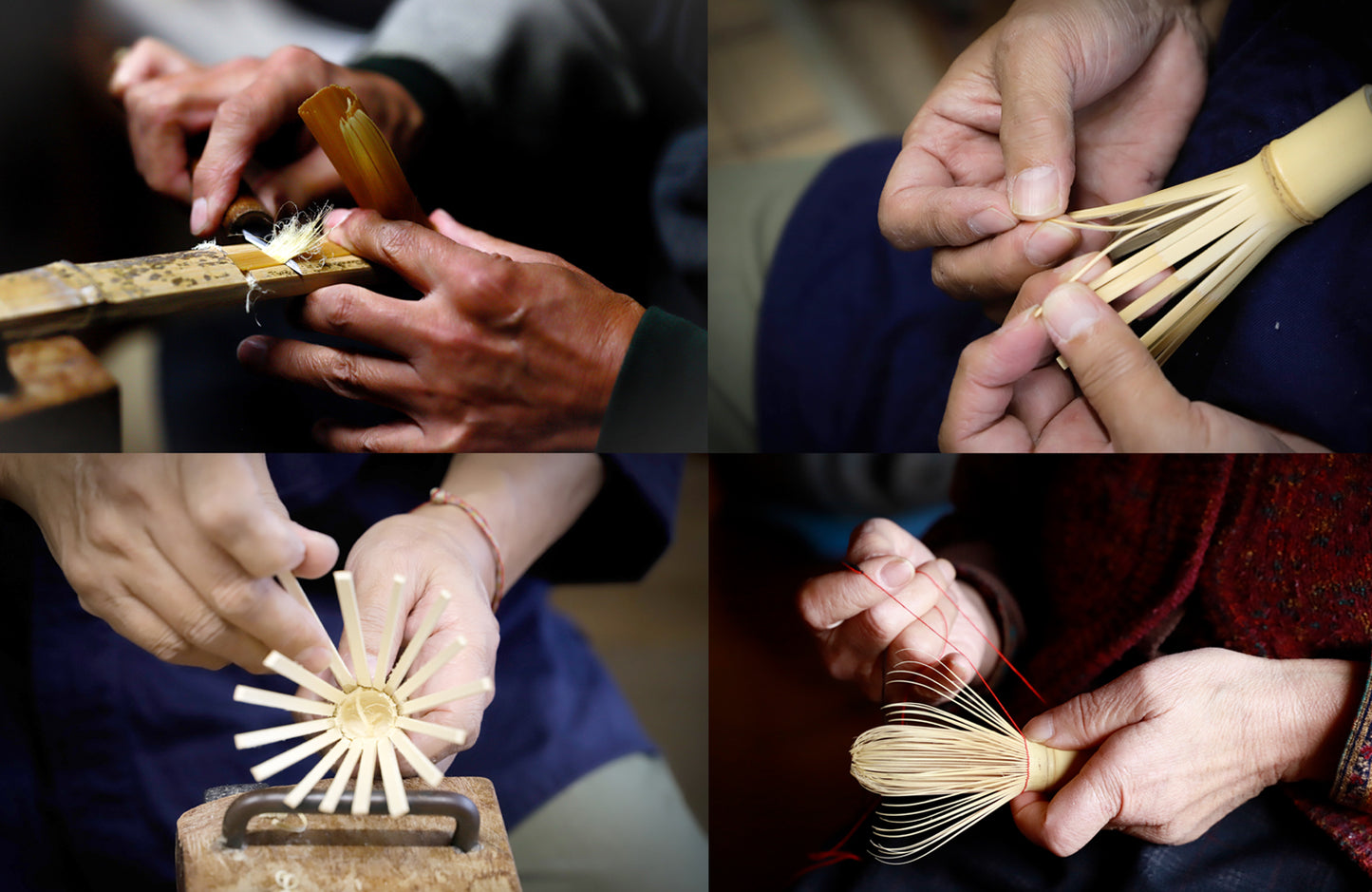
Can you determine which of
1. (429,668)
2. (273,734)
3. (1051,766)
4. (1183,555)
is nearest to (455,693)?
(429,668)

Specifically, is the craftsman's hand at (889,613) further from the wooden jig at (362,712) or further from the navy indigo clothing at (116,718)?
the wooden jig at (362,712)

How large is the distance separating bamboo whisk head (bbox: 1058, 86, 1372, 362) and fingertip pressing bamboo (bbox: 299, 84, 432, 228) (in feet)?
1.51

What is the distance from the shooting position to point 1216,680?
0.67m

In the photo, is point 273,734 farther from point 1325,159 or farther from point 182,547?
point 1325,159

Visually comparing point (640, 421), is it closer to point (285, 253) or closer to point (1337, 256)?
point (285, 253)

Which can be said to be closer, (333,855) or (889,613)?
(333,855)

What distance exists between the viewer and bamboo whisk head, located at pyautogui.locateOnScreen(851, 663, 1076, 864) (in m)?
0.67

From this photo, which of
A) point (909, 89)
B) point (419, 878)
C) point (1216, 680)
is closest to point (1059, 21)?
point (909, 89)

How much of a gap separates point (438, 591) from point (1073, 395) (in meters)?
0.51

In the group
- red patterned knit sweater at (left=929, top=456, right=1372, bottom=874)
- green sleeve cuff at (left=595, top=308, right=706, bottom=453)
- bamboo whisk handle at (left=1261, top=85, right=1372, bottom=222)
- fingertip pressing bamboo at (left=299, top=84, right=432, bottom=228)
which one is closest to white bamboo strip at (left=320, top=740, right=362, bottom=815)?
green sleeve cuff at (left=595, top=308, right=706, bottom=453)

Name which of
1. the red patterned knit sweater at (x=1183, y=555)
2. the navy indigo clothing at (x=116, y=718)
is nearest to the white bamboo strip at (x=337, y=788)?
the navy indigo clothing at (x=116, y=718)

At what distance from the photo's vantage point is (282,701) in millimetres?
555

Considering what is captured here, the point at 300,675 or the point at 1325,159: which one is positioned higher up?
the point at 1325,159

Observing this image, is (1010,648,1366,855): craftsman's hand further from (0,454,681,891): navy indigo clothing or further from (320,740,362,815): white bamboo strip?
(320,740,362,815): white bamboo strip
